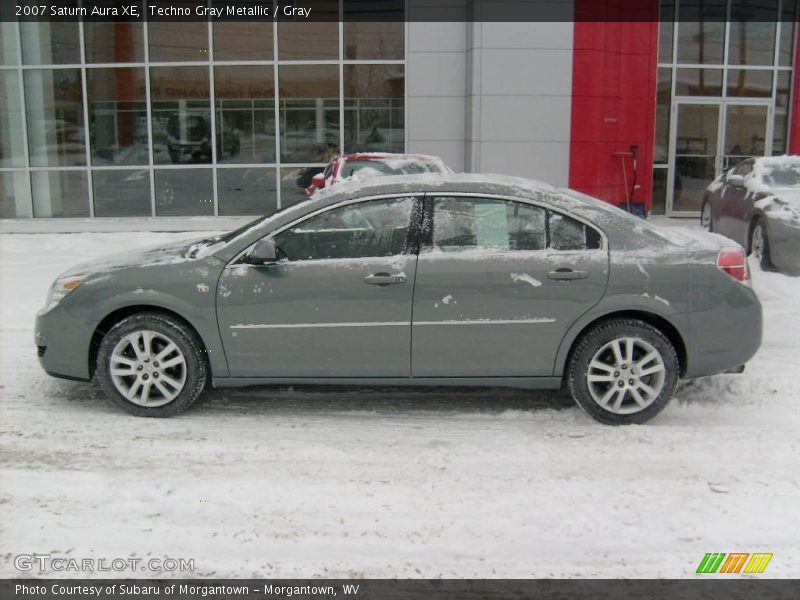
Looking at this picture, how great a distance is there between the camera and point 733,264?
17.0 feet

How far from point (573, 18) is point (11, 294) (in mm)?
11031

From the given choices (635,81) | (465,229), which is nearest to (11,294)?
(465,229)

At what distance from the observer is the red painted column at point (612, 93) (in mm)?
15172

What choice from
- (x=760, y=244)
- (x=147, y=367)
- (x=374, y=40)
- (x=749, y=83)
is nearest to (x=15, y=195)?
(x=374, y=40)

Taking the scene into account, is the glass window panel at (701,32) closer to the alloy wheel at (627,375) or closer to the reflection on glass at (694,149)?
the reflection on glass at (694,149)

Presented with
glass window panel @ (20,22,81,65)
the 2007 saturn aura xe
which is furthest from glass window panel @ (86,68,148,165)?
the 2007 saturn aura xe

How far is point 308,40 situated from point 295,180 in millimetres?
2814

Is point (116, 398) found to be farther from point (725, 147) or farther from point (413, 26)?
point (725, 147)

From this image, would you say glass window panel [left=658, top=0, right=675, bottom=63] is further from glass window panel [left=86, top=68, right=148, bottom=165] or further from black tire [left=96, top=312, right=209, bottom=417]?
black tire [left=96, top=312, right=209, bottom=417]

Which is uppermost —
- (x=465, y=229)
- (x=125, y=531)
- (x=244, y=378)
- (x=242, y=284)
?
(x=465, y=229)

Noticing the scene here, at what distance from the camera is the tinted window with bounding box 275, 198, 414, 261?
5176 millimetres

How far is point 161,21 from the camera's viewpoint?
16016mm

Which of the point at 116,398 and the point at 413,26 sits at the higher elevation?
→ the point at 413,26

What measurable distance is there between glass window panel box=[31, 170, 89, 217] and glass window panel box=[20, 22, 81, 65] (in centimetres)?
229
